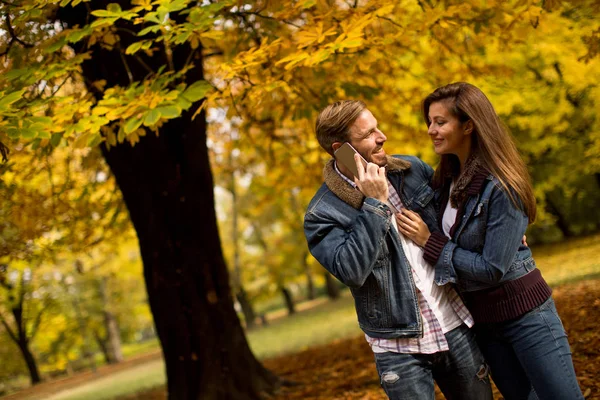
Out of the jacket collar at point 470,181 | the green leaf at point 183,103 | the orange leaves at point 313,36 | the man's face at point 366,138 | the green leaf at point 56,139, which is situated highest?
the orange leaves at point 313,36

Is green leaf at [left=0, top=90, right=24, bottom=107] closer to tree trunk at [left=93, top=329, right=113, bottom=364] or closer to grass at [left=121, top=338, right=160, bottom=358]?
tree trunk at [left=93, top=329, right=113, bottom=364]

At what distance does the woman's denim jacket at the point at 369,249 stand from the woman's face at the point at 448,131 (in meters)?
0.23

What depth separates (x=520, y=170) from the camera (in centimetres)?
234

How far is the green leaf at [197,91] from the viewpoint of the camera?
349cm

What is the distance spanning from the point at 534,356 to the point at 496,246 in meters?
0.48

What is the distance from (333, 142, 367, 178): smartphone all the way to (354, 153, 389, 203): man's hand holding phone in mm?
37

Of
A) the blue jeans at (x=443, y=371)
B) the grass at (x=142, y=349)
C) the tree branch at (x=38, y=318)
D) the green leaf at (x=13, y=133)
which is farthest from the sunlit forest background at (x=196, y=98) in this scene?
the grass at (x=142, y=349)

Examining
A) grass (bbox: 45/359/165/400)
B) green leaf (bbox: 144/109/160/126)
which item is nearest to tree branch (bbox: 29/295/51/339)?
grass (bbox: 45/359/165/400)

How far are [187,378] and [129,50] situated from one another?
3412 millimetres

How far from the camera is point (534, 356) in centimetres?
223

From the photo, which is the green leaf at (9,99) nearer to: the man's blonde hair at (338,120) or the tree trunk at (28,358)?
the man's blonde hair at (338,120)

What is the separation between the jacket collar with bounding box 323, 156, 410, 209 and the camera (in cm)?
241

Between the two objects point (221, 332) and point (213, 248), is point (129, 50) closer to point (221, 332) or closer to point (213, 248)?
point (213, 248)

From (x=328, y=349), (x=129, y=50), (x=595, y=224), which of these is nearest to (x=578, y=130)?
(x=595, y=224)
